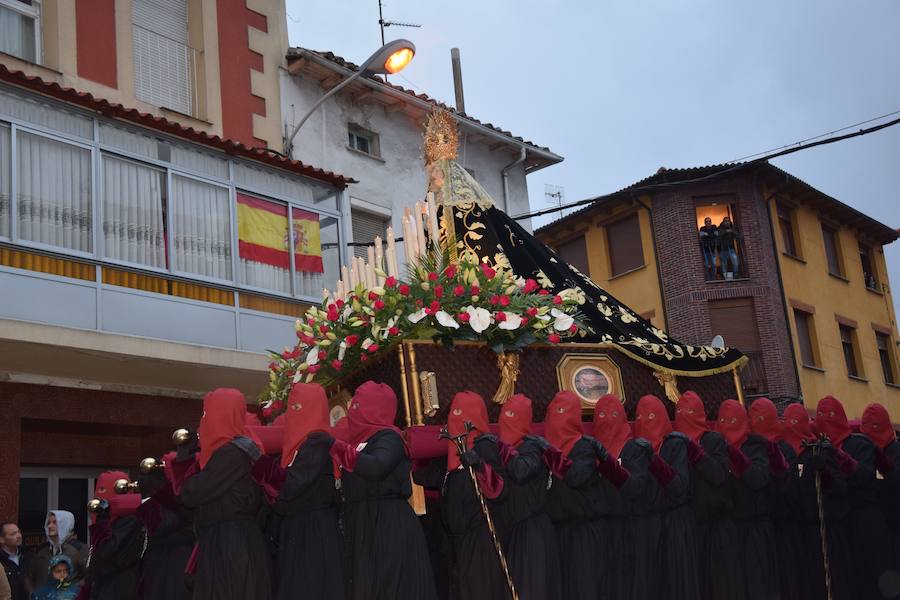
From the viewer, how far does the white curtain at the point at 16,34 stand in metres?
11.9

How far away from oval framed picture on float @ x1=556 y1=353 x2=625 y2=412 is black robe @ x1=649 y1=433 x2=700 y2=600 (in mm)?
589

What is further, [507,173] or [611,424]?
[507,173]

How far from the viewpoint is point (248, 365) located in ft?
36.4

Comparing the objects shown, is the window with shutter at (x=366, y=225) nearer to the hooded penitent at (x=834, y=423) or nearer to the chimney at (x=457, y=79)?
the chimney at (x=457, y=79)

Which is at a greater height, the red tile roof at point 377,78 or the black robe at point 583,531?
the red tile roof at point 377,78

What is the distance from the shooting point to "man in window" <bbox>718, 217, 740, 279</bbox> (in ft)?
76.7

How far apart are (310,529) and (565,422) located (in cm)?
176

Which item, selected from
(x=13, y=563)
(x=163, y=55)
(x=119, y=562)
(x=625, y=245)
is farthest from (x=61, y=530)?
(x=625, y=245)

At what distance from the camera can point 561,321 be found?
6.91 metres

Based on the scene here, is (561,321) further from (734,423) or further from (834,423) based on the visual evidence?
(834,423)

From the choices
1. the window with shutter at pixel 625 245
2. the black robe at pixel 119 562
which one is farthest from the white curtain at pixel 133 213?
the window with shutter at pixel 625 245

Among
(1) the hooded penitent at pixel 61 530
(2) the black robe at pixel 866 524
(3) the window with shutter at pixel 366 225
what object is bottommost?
(2) the black robe at pixel 866 524

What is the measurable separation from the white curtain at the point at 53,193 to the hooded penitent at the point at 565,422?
5972 mm

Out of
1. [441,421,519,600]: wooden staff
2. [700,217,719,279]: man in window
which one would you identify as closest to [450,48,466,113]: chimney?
[441,421,519,600]: wooden staff
